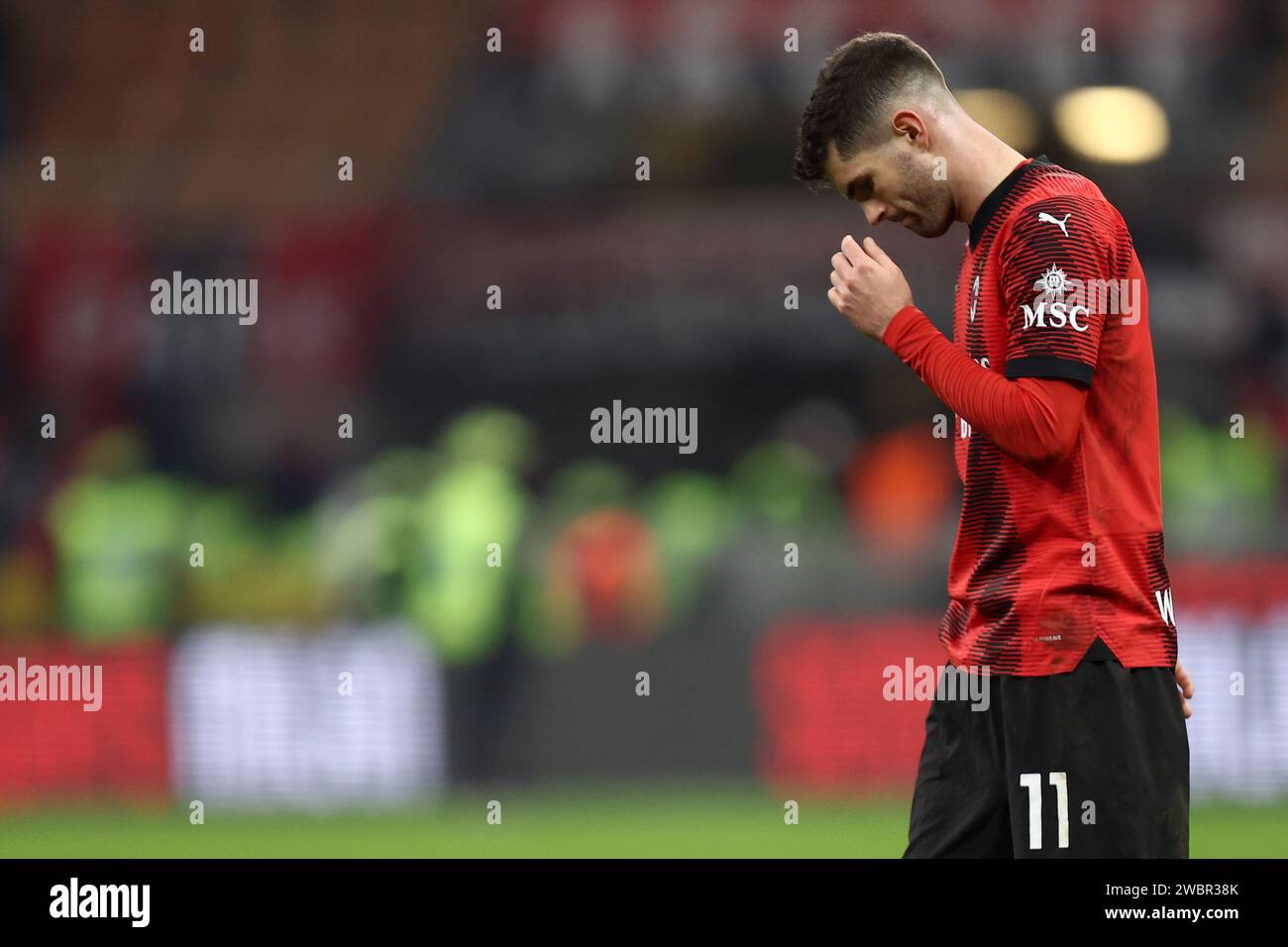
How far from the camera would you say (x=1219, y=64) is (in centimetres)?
1388

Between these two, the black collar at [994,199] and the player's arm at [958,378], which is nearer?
the player's arm at [958,378]

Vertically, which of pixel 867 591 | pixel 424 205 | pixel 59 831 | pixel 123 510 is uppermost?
pixel 424 205

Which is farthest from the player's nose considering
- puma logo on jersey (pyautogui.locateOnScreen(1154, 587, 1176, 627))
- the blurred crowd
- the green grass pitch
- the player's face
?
the blurred crowd

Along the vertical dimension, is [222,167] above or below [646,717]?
above

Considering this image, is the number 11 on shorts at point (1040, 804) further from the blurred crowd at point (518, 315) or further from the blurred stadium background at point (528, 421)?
the blurred crowd at point (518, 315)

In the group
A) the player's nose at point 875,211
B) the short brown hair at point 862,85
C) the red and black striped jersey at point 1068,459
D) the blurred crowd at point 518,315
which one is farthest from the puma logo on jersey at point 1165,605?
the blurred crowd at point 518,315

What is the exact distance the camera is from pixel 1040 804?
9.19 ft

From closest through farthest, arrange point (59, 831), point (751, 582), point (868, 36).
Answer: point (868, 36), point (59, 831), point (751, 582)

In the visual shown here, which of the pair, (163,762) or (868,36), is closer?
(868,36)

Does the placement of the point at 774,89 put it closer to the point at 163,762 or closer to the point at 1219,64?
the point at 1219,64

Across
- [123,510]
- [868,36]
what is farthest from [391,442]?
[868,36]

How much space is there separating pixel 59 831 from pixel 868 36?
5.93 m

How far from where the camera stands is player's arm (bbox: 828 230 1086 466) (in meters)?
2.72

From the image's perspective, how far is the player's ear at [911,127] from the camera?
2.96 metres
